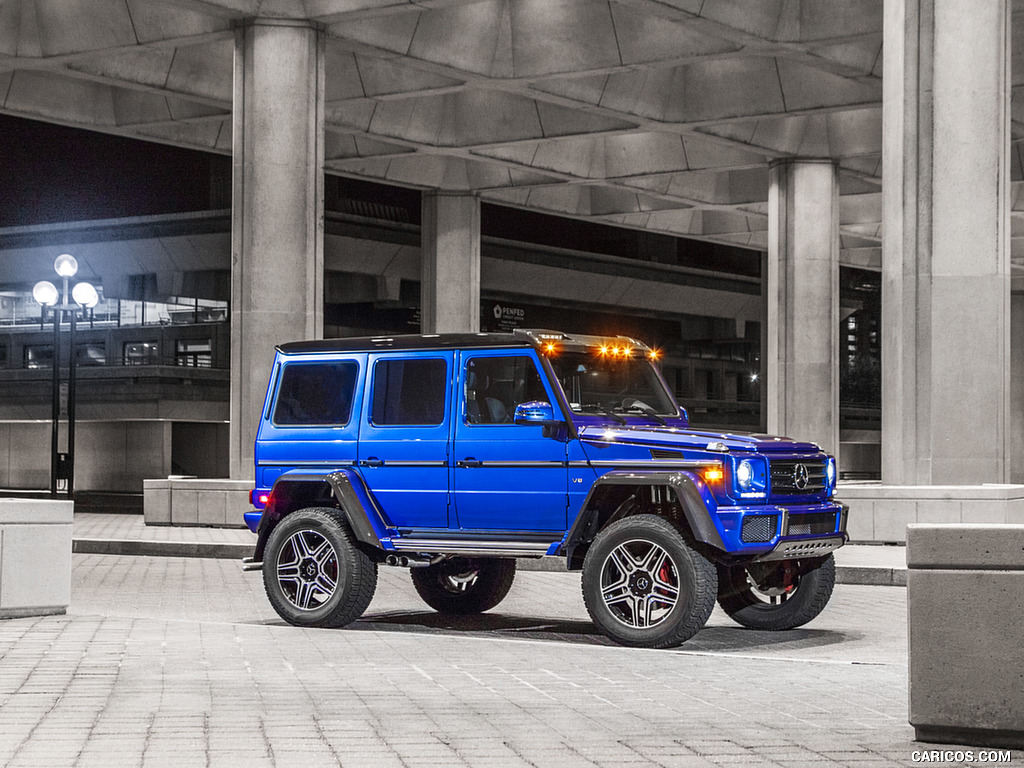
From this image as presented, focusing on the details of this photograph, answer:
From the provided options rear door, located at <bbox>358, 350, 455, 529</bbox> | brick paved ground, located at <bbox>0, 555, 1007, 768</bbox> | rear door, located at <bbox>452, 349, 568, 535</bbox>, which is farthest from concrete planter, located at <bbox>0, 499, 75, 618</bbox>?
rear door, located at <bbox>452, 349, 568, 535</bbox>

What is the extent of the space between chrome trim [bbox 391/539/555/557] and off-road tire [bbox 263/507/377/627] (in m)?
0.38

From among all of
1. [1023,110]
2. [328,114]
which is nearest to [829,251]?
[1023,110]

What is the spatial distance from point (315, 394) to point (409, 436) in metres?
1.05

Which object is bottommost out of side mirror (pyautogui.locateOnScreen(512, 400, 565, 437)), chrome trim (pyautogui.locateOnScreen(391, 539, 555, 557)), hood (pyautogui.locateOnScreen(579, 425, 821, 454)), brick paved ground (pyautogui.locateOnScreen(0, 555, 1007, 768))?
brick paved ground (pyautogui.locateOnScreen(0, 555, 1007, 768))

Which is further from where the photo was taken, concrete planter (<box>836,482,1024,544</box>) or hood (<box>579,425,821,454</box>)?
concrete planter (<box>836,482,1024,544</box>)

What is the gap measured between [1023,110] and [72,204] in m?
→ 25.6

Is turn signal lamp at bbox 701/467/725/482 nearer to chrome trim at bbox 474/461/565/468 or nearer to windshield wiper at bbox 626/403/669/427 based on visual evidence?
A: chrome trim at bbox 474/461/565/468

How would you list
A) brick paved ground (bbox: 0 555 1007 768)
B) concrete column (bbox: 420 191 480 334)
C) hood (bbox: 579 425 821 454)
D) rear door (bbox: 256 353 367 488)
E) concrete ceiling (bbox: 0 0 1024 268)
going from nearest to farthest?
brick paved ground (bbox: 0 555 1007 768), hood (bbox: 579 425 821 454), rear door (bbox: 256 353 367 488), concrete ceiling (bbox: 0 0 1024 268), concrete column (bbox: 420 191 480 334)

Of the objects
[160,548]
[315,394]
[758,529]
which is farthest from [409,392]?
[160,548]

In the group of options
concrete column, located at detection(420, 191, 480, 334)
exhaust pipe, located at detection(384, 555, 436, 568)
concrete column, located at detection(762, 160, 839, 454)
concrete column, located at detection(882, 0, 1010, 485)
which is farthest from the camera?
concrete column, located at detection(420, 191, 480, 334)

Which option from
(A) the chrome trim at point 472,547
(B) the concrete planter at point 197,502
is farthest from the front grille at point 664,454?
(B) the concrete planter at point 197,502

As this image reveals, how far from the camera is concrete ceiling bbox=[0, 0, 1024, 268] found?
28.2 metres

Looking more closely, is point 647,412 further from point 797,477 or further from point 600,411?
point 797,477

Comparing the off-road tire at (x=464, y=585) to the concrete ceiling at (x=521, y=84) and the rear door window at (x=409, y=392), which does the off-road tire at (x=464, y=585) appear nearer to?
the rear door window at (x=409, y=392)
